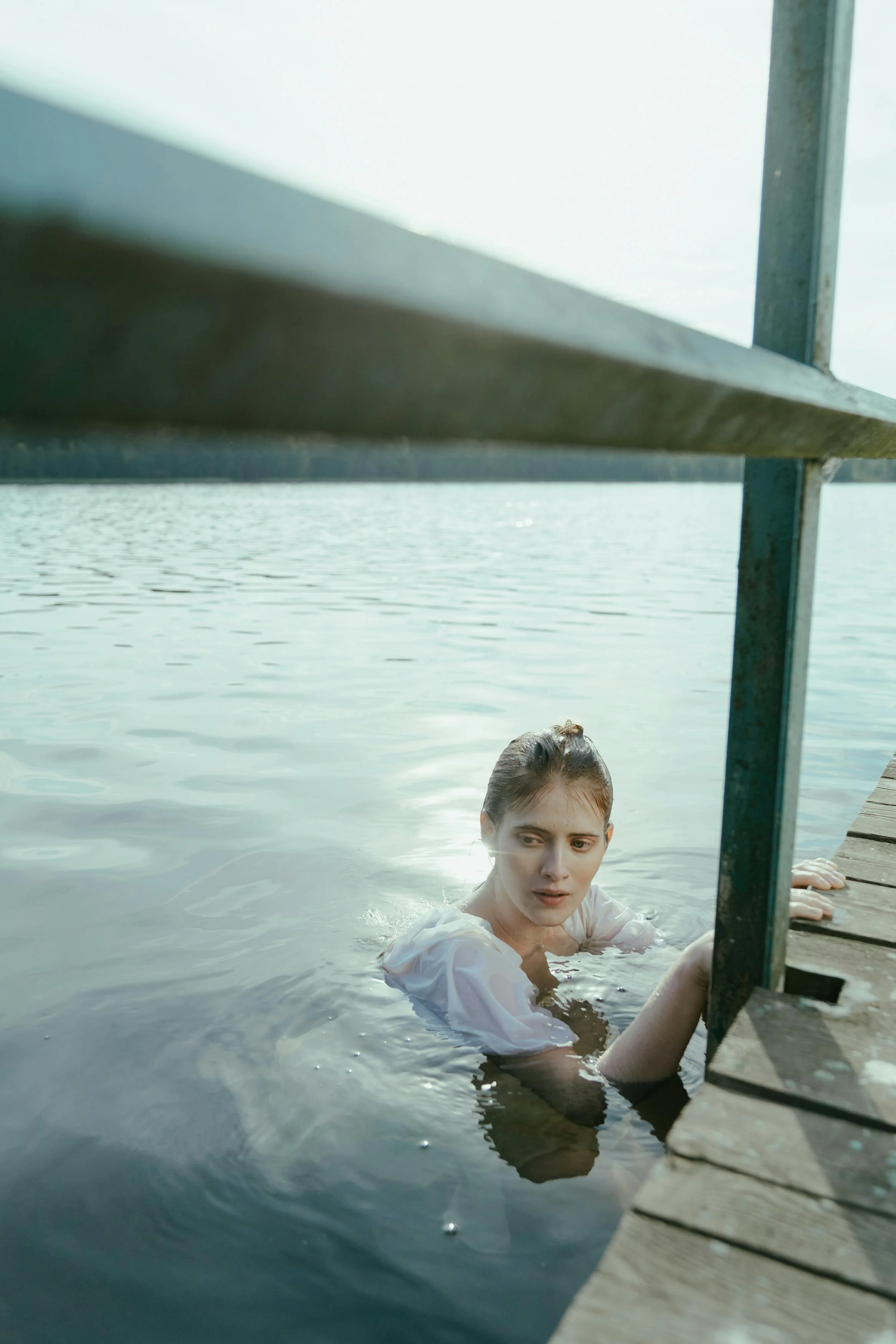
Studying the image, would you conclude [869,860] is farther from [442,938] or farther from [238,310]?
[238,310]

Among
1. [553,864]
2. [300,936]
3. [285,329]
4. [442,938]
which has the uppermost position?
[285,329]

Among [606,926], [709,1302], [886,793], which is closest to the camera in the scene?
[709,1302]

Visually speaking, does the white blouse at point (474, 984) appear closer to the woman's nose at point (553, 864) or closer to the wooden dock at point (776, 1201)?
the woman's nose at point (553, 864)

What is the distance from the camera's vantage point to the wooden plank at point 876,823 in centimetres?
303

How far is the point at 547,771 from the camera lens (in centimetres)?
307

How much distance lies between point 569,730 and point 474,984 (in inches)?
31.4

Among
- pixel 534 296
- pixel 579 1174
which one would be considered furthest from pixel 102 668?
pixel 534 296

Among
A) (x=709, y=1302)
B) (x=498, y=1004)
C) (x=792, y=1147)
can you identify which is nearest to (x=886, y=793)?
(x=498, y=1004)

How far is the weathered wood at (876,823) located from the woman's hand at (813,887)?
0.40m

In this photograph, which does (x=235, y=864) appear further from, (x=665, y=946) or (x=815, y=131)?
(x=815, y=131)

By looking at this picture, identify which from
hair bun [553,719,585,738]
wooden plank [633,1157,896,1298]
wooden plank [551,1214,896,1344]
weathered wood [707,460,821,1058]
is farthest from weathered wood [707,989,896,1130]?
hair bun [553,719,585,738]

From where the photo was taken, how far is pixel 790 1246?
1.23 m

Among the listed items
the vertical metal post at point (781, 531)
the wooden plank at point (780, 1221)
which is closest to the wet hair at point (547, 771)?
the vertical metal post at point (781, 531)

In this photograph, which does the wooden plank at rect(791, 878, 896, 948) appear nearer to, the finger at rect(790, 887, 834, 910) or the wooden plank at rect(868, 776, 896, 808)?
the finger at rect(790, 887, 834, 910)
